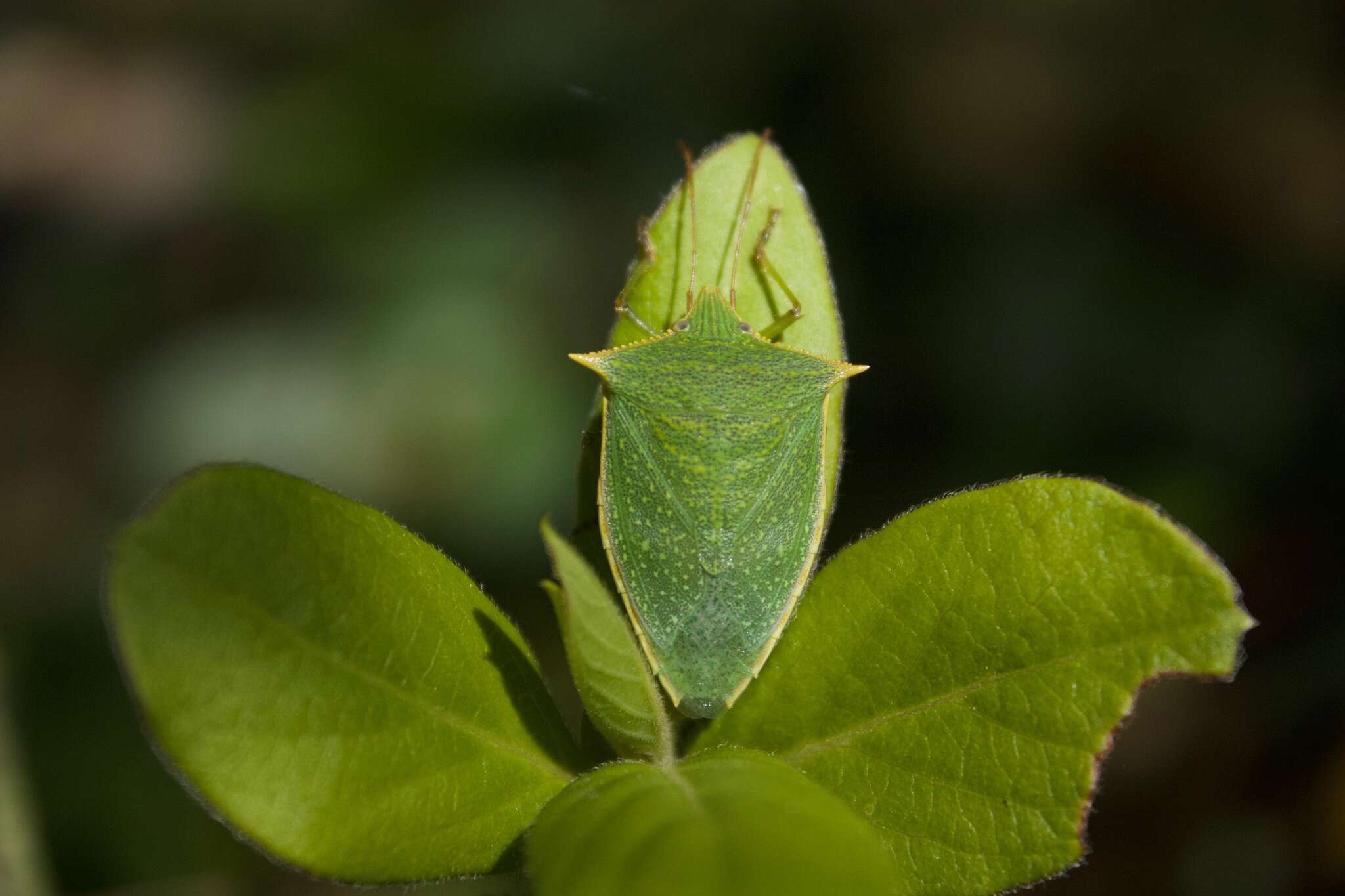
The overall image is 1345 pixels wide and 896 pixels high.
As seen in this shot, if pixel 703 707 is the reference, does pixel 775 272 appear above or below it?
above

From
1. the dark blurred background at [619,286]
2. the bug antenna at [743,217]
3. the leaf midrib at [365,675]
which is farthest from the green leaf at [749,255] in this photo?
the dark blurred background at [619,286]

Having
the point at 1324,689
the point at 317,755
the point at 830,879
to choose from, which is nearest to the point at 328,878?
the point at 317,755

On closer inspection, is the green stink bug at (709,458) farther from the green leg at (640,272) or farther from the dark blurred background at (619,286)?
the dark blurred background at (619,286)

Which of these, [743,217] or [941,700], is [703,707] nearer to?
[941,700]

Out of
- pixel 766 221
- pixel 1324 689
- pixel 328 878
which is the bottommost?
pixel 1324 689

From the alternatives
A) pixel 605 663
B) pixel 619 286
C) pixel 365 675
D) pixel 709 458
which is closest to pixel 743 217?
pixel 709 458

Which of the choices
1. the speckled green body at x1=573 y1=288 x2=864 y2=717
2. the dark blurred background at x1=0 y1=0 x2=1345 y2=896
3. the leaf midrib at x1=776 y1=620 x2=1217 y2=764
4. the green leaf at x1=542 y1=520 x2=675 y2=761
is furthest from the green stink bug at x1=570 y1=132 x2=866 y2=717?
the dark blurred background at x1=0 y1=0 x2=1345 y2=896

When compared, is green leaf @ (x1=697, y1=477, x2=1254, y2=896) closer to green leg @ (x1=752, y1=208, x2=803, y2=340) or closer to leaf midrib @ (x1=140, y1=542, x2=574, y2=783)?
leaf midrib @ (x1=140, y1=542, x2=574, y2=783)

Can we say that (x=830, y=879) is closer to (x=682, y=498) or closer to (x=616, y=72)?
(x=682, y=498)
